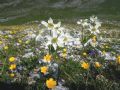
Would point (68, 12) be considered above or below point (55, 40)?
above

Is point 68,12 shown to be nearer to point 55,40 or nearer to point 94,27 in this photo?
point 94,27

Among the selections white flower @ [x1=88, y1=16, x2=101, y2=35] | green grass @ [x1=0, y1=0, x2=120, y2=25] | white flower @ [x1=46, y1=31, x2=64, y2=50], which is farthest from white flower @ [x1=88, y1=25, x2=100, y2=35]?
green grass @ [x1=0, y1=0, x2=120, y2=25]

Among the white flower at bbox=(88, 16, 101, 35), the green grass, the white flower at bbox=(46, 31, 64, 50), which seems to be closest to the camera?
the white flower at bbox=(46, 31, 64, 50)

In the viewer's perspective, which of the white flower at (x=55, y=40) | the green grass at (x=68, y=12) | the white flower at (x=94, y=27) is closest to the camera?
the white flower at (x=55, y=40)

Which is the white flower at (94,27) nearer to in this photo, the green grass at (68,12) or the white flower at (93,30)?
the white flower at (93,30)

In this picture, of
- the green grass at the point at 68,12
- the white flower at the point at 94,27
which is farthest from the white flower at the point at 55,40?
the green grass at the point at 68,12

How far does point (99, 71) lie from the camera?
948 cm

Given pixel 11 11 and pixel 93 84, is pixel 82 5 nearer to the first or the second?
pixel 11 11

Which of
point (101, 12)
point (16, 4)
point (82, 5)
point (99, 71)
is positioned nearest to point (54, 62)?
point (99, 71)

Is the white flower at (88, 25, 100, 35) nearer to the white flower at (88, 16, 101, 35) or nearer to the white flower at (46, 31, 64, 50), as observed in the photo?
the white flower at (88, 16, 101, 35)

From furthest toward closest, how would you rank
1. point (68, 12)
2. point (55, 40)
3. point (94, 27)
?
point (68, 12) < point (94, 27) < point (55, 40)

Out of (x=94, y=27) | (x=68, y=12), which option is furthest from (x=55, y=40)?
(x=68, y=12)

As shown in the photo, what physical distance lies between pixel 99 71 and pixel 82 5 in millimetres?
161415

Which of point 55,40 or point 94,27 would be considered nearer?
point 55,40
